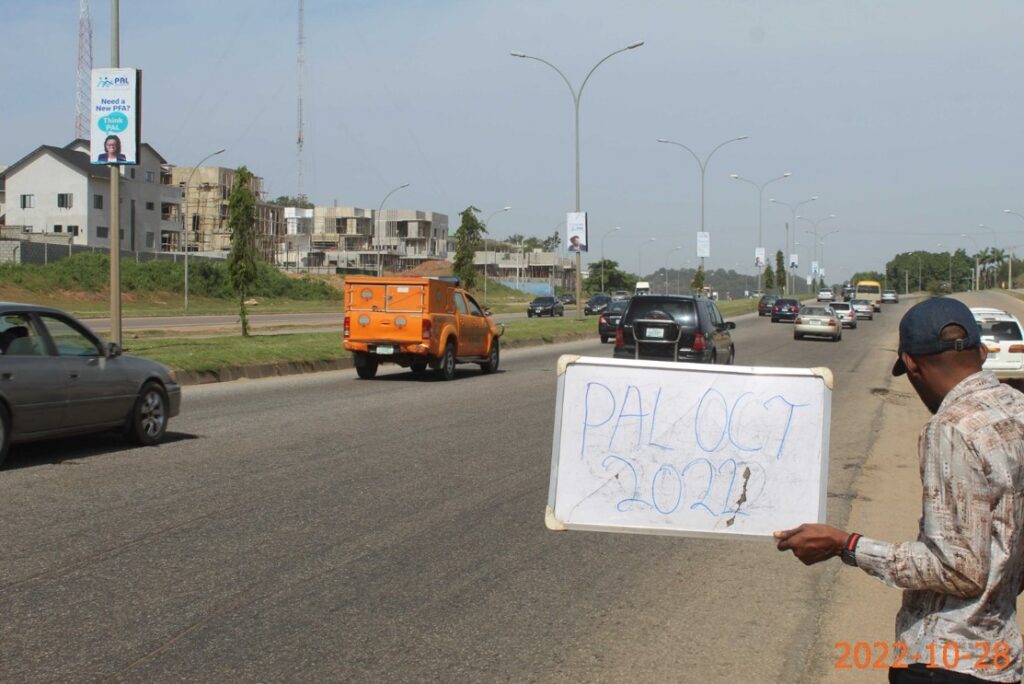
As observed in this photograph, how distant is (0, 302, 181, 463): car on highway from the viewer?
1094 centimetres

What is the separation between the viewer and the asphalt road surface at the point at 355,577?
18.4 feet

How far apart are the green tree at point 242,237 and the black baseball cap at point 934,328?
31.6m

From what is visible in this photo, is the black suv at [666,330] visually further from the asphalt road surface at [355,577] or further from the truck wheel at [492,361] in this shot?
the asphalt road surface at [355,577]

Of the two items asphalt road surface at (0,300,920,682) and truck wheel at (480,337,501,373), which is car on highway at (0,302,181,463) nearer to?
asphalt road surface at (0,300,920,682)

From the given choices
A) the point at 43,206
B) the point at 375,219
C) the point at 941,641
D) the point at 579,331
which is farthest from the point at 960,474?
the point at 375,219

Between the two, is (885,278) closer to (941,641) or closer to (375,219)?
(375,219)

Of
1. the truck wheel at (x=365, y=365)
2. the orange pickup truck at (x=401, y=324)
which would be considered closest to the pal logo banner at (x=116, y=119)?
the orange pickup truck at (x=401, y=324)

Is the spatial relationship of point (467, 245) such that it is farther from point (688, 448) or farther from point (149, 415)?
point (688, 448)

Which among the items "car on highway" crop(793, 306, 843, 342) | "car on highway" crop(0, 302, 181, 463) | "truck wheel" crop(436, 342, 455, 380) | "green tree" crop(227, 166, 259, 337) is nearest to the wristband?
"car on highway" crop(0, 302, 181, 463)

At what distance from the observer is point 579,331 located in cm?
4462

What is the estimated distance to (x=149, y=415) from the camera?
1283 centimetres

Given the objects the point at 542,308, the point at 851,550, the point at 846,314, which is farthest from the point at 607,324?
the point at 851,550

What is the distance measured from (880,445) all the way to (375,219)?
14040 cm

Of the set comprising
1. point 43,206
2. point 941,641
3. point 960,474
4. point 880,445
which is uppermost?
point 43,206
